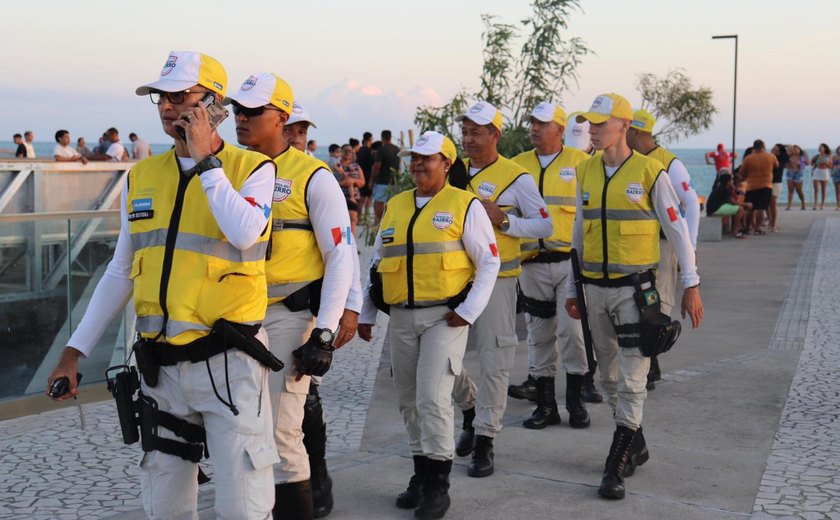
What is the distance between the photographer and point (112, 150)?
74.1ft

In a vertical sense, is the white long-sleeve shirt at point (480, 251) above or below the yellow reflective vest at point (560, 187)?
below

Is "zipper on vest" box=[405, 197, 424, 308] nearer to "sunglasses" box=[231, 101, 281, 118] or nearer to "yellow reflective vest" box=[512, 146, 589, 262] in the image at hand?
"sunglasses" box=[231, 101, 281, 118]

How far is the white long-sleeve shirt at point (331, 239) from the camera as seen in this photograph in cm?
470

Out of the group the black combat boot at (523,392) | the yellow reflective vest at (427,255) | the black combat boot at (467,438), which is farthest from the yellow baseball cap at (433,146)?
the black combat boot at (523,392)

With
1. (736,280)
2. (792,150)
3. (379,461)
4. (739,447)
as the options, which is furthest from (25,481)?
(792,150)

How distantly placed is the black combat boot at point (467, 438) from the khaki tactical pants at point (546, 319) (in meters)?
0.96

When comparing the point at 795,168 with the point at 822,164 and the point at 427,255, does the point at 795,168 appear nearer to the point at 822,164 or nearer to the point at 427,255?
the point at 822,164

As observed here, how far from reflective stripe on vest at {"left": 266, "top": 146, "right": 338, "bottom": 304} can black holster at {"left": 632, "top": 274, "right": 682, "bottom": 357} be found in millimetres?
2001

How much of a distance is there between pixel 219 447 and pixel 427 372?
1.92 metres

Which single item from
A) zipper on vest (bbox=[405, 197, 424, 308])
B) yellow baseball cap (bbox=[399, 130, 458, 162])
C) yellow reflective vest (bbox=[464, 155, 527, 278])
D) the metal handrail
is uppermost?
yellow baseball cap (bbox=[399, 130, 458, 162])

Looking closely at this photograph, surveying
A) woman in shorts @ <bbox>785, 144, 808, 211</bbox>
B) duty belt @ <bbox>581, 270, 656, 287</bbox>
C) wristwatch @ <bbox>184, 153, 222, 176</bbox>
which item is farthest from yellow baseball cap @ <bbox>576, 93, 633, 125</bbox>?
woman in shorts @ <bbox>785, 144, 808, 211</bbox>

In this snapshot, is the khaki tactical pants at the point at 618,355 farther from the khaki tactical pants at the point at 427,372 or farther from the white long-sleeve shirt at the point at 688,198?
the white long-sleeve shirt at the point at 688,198

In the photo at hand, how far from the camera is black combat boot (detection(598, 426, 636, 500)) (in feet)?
18.7

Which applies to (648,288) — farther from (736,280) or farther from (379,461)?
(736,280)
